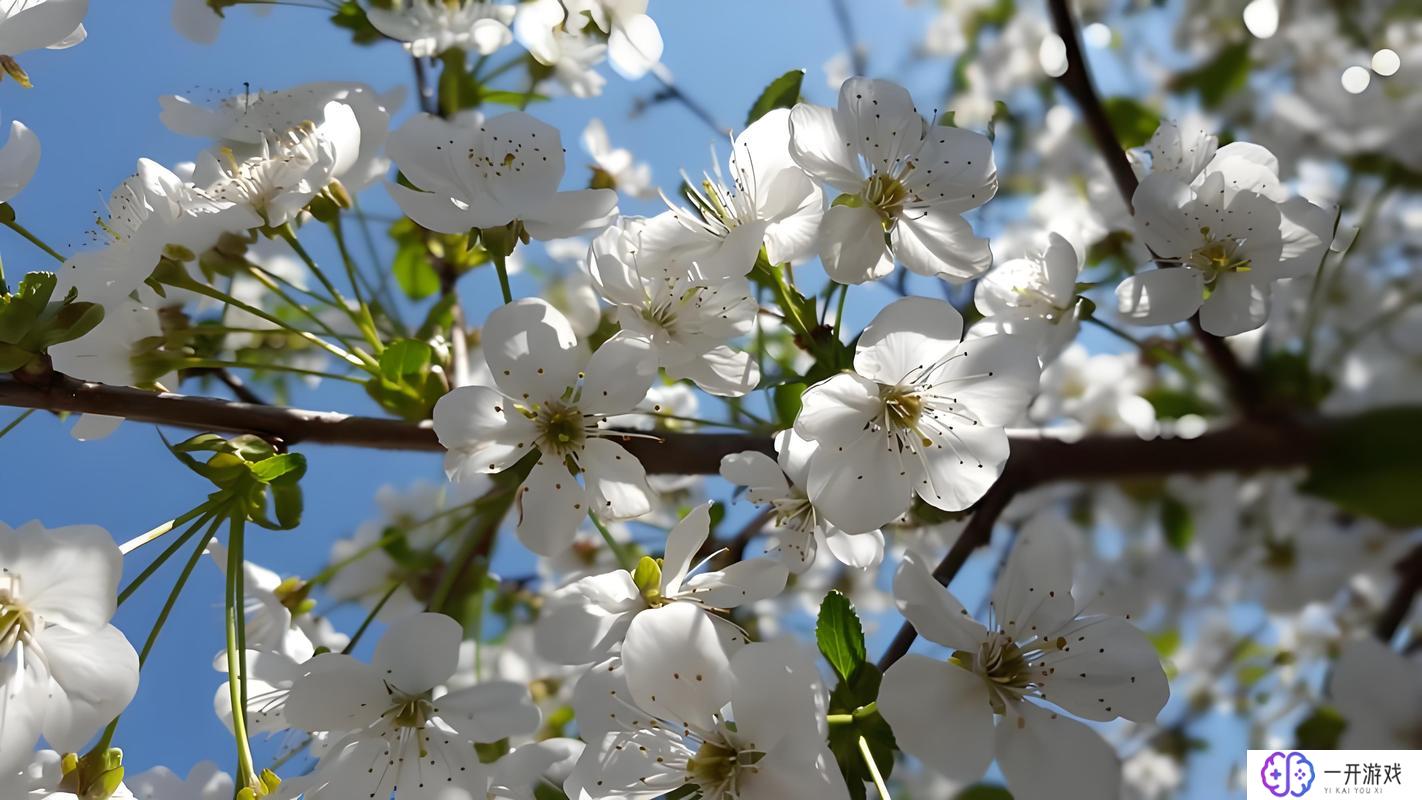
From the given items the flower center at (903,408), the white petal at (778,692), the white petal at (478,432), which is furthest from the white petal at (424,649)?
the flower center at (903,408)

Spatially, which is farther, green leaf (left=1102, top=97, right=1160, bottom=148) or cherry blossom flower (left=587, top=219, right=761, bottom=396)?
green leaf (left=1102, top=97, right=1160, bottom=148)

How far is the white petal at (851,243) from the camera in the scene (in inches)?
23.3

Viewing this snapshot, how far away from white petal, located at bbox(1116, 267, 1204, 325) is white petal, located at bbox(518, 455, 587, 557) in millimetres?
444

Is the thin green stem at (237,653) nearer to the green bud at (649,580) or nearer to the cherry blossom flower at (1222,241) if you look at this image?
the green bud at (649,580)

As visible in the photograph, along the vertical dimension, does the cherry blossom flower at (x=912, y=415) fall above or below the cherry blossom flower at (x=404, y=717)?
above

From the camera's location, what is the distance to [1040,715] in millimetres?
592

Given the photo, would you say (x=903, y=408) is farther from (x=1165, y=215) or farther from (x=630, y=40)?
(x=630, y=40)

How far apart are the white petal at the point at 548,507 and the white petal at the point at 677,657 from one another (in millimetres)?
107

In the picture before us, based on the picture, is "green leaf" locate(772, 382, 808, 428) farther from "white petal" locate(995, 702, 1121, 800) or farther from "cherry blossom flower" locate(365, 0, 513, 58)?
"cherry blossom flower" locate(365, 0, 513, 58)

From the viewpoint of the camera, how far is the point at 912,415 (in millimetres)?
612

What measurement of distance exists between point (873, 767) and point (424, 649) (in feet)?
1.01

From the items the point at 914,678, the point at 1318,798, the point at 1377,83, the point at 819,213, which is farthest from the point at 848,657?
the point at 1377,83

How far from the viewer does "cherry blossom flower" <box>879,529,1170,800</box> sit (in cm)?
52

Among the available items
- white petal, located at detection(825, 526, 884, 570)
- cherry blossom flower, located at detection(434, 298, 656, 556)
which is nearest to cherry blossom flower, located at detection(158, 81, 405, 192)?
cherry blossom flower, located at detection(434, 298, 656, 556)
